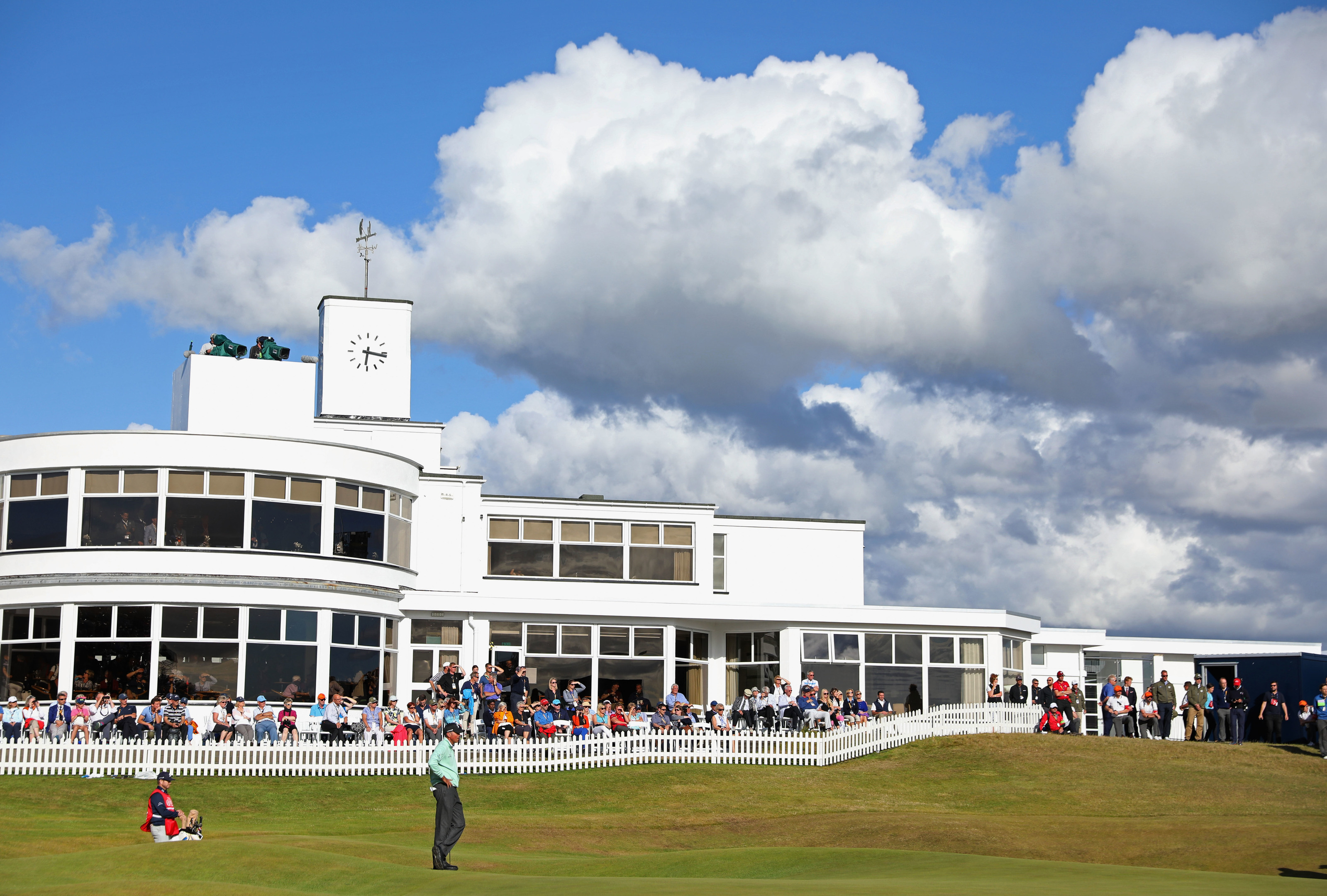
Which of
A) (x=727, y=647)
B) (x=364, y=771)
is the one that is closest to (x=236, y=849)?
(x=364, y=771)

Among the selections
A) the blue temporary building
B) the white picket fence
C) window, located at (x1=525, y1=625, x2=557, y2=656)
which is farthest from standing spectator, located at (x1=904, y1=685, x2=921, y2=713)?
window, located at (x1=525, y1=625, x2=557, y2=656)

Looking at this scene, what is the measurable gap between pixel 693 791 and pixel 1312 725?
14380 mm

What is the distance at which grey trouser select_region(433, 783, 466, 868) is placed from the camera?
16.2 metres

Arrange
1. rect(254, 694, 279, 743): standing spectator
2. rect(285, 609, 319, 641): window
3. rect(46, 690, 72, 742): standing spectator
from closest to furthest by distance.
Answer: rect(46, 690, 72, 742): standing spectator < rect(254, 694, 279, 743): standing spectator < rect(285, 609, 319, 641): window

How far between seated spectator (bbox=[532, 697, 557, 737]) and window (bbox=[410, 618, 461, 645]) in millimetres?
5541

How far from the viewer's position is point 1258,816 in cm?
2194

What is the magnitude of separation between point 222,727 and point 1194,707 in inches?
871

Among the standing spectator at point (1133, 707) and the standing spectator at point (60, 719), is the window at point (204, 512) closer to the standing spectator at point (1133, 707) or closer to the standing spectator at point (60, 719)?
the standing spectator at point (60, 719)

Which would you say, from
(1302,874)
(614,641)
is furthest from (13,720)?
(1302,874)

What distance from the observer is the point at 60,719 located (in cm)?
2612

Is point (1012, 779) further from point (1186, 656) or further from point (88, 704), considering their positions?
point (1186, 656)

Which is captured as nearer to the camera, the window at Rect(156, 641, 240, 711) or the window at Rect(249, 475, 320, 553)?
the window at Rect(156, 641, 240, 711)

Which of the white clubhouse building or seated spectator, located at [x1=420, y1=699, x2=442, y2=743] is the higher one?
the white clubhouse building

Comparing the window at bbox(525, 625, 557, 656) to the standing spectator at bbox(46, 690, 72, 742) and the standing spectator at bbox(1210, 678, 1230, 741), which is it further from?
the standing spectator at bbox(1210, 678, 1230, 741)
